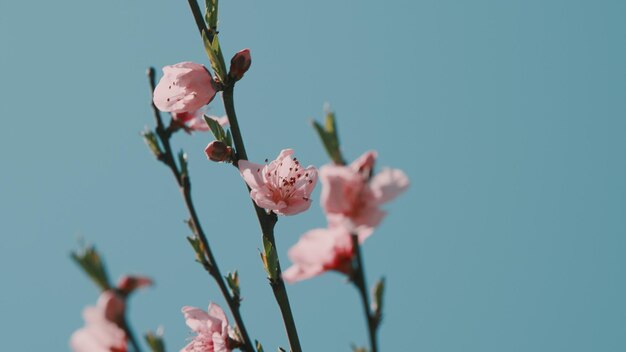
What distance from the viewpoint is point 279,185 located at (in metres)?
2.37

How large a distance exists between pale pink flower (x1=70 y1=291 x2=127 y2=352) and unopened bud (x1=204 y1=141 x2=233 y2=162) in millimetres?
772

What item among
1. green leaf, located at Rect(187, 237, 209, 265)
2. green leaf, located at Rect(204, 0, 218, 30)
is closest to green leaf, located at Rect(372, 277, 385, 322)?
green leaf, located at Rect(187, 237, 209, 265)

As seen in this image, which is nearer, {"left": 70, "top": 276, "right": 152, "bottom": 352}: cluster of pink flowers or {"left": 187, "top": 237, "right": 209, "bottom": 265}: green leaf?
{"left": 70, "top": 276, "right": 152, "bottom": 352}: cluster of pink flowers

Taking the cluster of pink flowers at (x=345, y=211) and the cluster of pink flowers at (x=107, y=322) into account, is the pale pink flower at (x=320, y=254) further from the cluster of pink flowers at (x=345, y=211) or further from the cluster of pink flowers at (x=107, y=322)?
the cluster of pink flowers at (x=107, y=322)

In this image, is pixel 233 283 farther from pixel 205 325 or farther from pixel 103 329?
pixel 103 329

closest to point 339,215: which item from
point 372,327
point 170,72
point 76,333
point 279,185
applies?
point 372,327

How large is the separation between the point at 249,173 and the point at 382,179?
0.74m

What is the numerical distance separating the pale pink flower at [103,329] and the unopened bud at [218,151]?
2.53 feet

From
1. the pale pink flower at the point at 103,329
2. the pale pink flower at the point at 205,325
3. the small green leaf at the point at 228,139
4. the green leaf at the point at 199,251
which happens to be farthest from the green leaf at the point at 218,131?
the pale pink flower at the point at 103,329

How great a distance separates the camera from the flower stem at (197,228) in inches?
81.9

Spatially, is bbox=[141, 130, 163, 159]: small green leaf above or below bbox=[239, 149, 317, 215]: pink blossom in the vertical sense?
above

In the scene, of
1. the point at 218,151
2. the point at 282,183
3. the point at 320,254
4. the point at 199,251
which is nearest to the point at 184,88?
the point at 218,151

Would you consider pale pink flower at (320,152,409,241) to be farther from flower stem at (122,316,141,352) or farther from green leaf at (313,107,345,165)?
flower stem at (122,316,141,352)

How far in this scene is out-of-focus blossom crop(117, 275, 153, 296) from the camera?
1.33 metres
